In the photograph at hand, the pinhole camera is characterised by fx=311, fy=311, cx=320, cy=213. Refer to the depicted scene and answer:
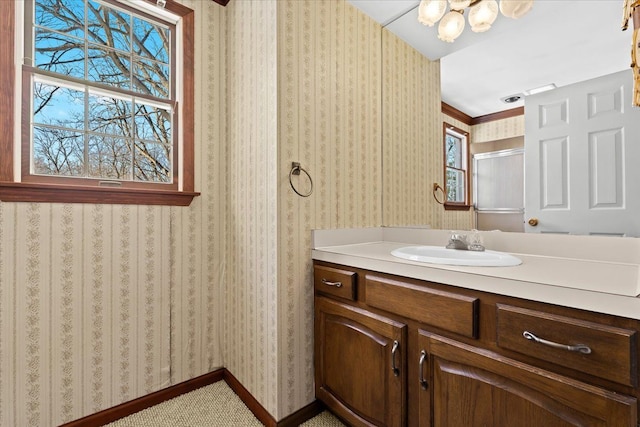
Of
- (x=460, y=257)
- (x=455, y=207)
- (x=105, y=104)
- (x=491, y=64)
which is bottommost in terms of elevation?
(x=460, y=257)

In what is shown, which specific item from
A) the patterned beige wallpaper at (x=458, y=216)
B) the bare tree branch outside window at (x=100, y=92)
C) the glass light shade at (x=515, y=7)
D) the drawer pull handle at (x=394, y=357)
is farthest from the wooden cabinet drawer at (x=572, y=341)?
the bare tree branch outside window at (x=100, y=92)

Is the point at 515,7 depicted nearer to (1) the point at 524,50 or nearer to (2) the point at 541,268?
(1) the point at 524,50

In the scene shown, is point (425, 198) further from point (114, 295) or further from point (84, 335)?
point (84, 335)

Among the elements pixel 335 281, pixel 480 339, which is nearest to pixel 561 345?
pixel 480 339

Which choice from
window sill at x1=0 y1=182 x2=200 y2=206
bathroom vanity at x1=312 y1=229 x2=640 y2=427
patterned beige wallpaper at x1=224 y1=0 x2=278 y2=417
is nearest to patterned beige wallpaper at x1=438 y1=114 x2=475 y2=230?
bathroom vanity at x1=312 y1=229 x2=640 y2=427

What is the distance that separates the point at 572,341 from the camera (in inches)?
→ 31.2

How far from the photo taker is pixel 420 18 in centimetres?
171

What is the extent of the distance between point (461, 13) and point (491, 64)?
32 cm

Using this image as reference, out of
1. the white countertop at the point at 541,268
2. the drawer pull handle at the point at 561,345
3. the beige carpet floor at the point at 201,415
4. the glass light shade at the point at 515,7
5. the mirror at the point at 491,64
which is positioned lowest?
the beige carpet floor at the point at 201,415

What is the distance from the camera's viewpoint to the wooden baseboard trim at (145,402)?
5.16 ft

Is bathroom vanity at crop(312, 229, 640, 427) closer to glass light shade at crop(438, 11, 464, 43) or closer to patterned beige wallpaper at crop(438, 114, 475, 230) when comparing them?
patterned beige wallpaper at crop(438, 114, 475, 230)

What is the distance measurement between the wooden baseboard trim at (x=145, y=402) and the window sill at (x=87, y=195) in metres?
1.09

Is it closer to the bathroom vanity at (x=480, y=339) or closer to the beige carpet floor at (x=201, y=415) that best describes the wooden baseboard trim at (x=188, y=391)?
the beige carpet floor at (x=201, y=415)

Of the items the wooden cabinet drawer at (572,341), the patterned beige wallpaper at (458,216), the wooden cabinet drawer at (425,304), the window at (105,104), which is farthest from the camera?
the patterned beige wallpaper at (458,216)
